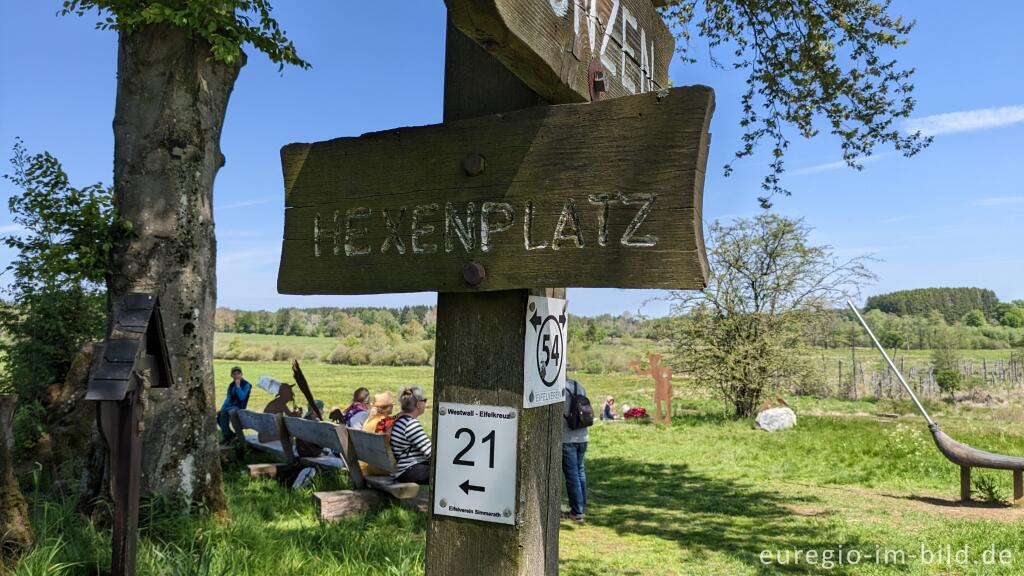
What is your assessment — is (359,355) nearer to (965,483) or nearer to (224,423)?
(224,423)

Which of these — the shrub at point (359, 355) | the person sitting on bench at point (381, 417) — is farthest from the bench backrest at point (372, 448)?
the shrub at point (359, 355)

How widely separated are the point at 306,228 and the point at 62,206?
17.1 ft

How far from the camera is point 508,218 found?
2.04 meters

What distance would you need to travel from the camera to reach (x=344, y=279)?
90.4 inches

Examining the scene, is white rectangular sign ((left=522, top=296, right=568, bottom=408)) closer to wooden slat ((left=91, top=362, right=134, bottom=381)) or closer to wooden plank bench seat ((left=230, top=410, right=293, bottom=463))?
wooden slat ((left=91, top=362, right=134, bottom=381))

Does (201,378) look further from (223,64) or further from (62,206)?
(223,64)

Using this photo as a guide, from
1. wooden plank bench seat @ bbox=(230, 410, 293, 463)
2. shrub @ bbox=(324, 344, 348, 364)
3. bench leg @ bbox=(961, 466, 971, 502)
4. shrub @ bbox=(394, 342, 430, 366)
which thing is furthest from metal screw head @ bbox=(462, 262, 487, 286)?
shrub @ bbox=(324, 344, 348, 364)

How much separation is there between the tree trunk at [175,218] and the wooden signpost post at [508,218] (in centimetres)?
421

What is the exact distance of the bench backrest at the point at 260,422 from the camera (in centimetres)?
919

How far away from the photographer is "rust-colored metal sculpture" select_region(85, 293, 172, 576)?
3.11 meters

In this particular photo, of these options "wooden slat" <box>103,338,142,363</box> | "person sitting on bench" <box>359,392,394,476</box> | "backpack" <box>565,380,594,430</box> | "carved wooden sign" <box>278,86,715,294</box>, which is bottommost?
"person sitting on bench" <box>359,392,394,476</box>

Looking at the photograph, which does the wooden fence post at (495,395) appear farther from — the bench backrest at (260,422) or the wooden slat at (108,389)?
the bench backrest at (260,422)

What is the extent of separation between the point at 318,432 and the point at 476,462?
5948 mm

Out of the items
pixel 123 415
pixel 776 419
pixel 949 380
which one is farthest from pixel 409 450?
pixel 949 380
